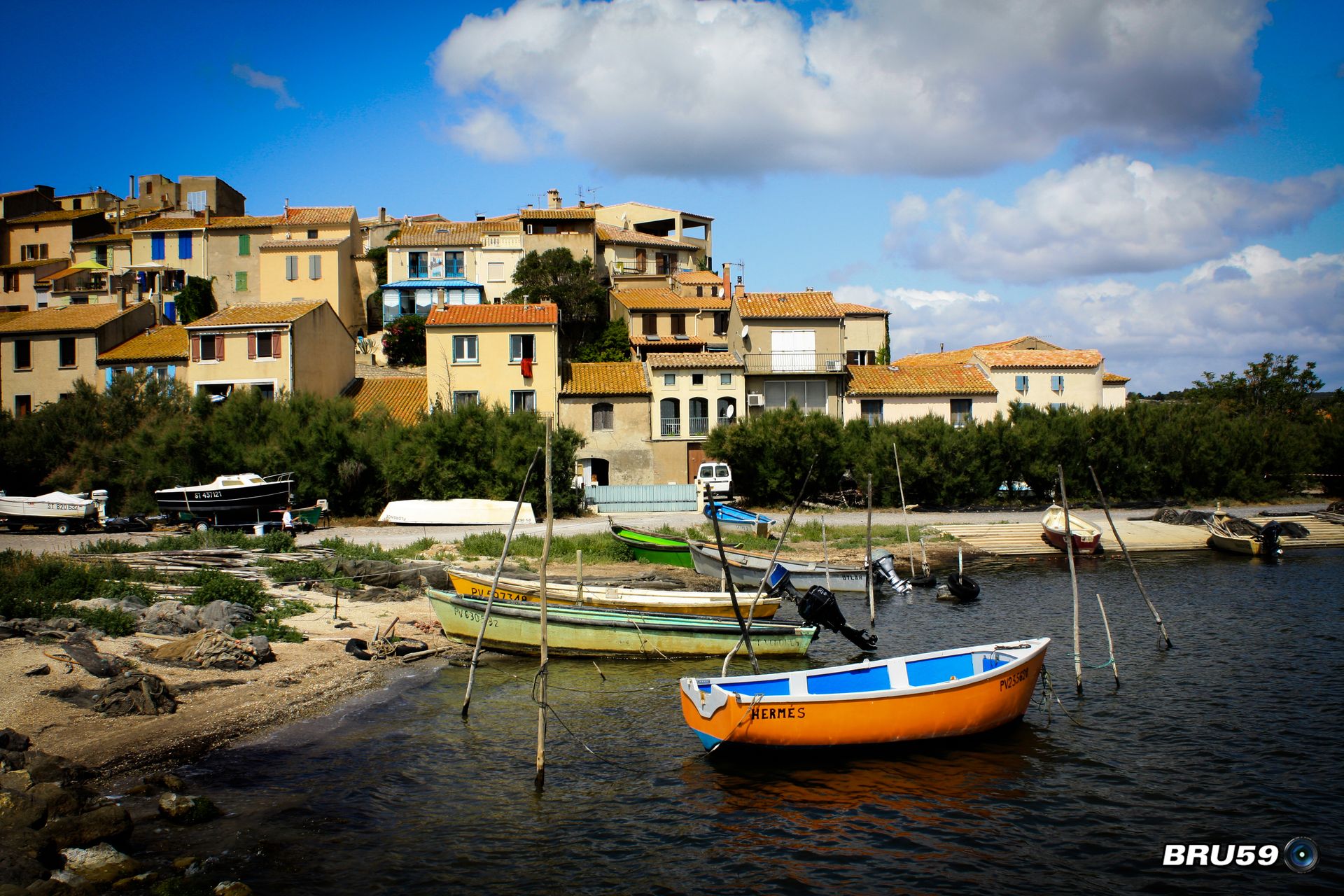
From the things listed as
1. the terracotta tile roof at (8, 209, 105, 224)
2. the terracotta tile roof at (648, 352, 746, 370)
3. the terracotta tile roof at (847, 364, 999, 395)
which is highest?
the terracotta tile roof at (8, 209, 105, 224)

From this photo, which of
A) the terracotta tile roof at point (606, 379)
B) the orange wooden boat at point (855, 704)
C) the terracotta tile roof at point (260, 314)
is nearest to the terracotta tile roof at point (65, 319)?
the terracotta tile roof at point (260, 314)

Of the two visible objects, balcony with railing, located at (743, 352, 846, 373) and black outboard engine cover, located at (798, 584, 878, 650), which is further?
balcony with railing, located at (743, 352, 846, 373)

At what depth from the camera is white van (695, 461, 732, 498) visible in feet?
145

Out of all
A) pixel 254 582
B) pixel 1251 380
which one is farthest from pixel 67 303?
pixel 1251 380

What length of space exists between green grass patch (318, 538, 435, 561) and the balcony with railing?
1078 inches

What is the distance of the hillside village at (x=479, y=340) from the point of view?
48.3m

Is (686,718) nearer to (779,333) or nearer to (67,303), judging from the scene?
(779,333)

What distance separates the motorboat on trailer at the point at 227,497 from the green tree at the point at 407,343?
998 inches

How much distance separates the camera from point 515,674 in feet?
60.7

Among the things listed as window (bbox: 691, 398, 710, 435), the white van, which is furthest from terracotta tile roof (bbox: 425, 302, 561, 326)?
the white van

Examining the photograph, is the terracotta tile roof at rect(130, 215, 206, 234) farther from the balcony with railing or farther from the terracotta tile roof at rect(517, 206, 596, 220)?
the balcony with railing

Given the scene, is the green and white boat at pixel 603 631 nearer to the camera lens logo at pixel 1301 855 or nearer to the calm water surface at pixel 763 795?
the calm water surface at pixel 763 795

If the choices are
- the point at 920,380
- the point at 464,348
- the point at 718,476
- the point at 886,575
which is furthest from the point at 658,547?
the point at 920,380

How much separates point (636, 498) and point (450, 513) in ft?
31.3
